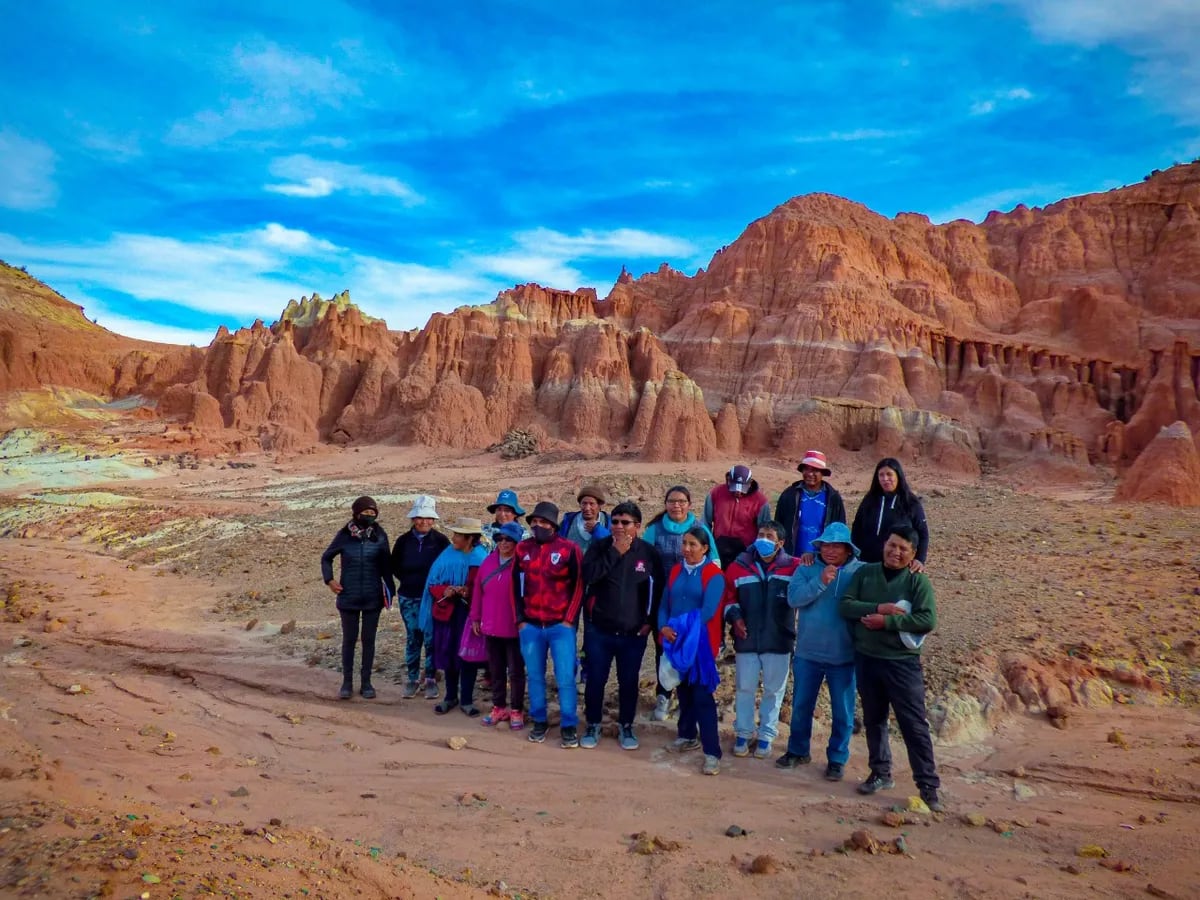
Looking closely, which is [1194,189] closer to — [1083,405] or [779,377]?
[1083,405]

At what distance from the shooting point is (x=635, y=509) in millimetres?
5211

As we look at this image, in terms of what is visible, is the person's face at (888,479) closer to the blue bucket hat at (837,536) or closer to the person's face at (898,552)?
the blue bucket hat at (837,536)

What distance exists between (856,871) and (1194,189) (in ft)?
227

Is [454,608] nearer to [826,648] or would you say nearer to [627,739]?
[627,739]

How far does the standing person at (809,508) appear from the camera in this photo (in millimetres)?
5973

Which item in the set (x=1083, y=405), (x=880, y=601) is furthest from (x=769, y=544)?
(x=1083, y=405)

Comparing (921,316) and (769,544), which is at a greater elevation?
(921,316)

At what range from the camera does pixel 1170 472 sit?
1712cm

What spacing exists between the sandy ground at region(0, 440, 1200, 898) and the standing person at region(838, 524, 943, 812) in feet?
0.91

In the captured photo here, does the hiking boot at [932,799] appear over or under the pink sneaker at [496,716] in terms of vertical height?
over

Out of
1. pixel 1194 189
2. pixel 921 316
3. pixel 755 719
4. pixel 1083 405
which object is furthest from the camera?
pixel 1194 189

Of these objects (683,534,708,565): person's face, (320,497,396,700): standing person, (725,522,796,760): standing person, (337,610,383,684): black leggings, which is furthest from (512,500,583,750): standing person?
A: (337,610,383,684): black leggings

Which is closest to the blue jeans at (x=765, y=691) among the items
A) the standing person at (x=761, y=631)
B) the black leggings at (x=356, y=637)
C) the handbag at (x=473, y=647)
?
the standing person at (x=761, y=631)

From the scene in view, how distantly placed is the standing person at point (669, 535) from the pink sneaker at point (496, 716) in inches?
49.1
